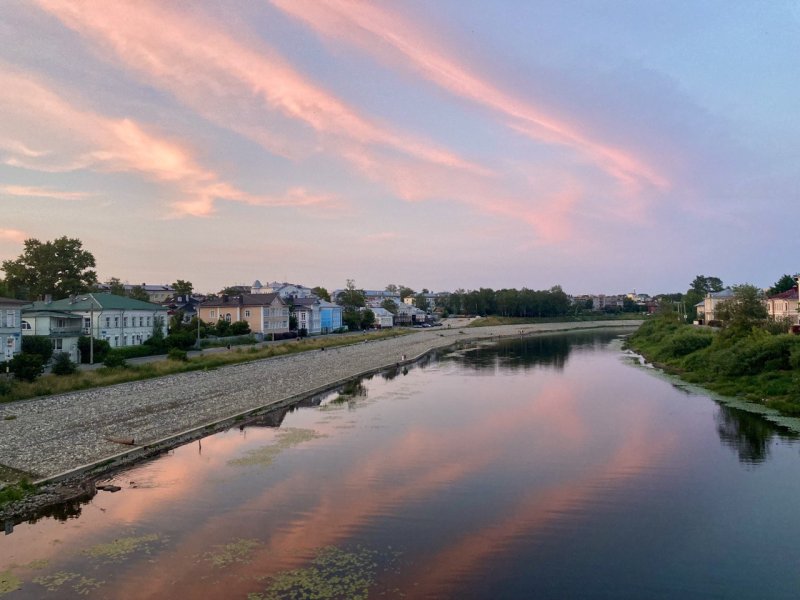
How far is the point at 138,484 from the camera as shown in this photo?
1806 cm

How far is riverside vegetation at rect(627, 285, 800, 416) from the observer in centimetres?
3175

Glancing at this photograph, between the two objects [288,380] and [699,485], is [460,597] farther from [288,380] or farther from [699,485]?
[288,380]

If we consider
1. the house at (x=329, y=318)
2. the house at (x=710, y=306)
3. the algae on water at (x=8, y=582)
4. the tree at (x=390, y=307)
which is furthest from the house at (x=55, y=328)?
the tree at (x=390, y=307)

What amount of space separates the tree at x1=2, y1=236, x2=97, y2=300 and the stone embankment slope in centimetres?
3303

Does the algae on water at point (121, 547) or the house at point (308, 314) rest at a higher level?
the house at point (308, 314)

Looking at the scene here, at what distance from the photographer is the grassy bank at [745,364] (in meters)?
31.3

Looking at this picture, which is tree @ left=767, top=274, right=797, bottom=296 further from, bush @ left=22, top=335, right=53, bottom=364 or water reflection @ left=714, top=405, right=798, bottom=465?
bush @ left=22, top=335, right=53, bottom=364

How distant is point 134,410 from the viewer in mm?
27672

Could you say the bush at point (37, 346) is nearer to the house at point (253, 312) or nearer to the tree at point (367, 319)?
the house at point (253, 312)

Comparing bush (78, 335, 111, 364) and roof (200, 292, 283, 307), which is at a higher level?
roof (200, 292, 283, 307)

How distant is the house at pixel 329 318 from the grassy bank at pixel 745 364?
56.7 m

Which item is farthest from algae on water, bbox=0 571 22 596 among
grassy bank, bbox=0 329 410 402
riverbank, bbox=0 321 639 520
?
grassy bank, bbox=0 329 410 402

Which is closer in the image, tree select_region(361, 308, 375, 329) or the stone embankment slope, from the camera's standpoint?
the stone embankment slope

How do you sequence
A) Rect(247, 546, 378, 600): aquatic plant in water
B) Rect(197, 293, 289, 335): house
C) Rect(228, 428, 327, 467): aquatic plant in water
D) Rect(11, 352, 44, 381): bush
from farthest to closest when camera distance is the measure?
1. Rect(197, 293, 289, 335): house
2. Rect(11, 352, 44, 381): bush
3. Rect(228, 428, 327, 467): aquatic plant in water
4. Rect(247, 546, 378, 600): aquatic plant in water
